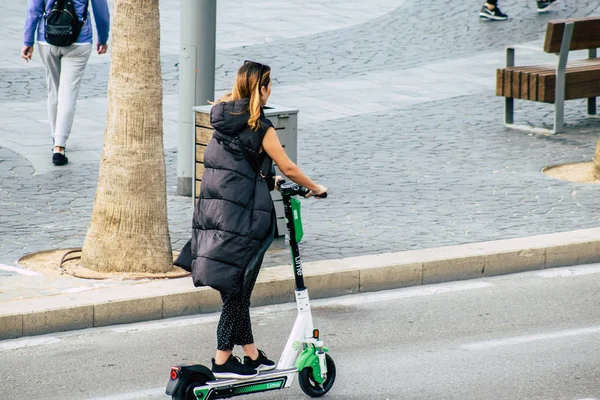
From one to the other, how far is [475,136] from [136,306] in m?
6.19

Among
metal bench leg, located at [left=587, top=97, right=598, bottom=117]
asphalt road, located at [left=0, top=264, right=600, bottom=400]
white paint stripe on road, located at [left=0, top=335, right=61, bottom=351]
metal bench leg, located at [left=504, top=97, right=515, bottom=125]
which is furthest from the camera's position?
metal bench leg, located at [left=587, top=97, right=598, bottom=117]

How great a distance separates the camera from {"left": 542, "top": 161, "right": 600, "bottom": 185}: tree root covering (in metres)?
10.9

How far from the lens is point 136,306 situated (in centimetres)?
734

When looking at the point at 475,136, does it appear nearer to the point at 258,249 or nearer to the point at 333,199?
the point at 333,199

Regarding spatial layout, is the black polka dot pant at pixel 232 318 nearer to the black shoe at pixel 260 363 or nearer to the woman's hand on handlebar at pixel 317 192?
the black shoe at pixel 260 363

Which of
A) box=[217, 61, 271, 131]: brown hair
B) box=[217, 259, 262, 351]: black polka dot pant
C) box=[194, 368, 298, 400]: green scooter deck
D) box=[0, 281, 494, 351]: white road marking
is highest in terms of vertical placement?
box=[217, 61, 271, 131]: brown hair

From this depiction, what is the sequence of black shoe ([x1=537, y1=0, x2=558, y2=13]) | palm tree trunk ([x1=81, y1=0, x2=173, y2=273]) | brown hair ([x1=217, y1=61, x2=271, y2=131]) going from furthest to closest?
black shoe ([x1=537, y1=0, x2=558, y2=13]), palm tree trunk ([x1=81, y1=0, x2=173, y2=273]), brown hair ([x1=217, y1=61, x2=271, y2=131])

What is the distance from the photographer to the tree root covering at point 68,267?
7.97 meters

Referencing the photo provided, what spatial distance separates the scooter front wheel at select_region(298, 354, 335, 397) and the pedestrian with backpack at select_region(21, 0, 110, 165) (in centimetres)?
572

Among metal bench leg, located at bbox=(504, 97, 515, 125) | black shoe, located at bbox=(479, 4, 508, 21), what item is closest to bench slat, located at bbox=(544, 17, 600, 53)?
metal bench leg, located at bbox=(504, 97, 515, 125)

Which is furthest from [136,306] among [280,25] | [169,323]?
[280,25]

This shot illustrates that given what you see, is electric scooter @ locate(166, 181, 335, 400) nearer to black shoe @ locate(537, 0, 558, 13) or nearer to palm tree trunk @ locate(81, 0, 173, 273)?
palm tree trunk @ locate(81, 0, 173, 273)

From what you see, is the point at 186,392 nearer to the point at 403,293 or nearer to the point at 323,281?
the point at 323,281

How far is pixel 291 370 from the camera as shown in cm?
584
